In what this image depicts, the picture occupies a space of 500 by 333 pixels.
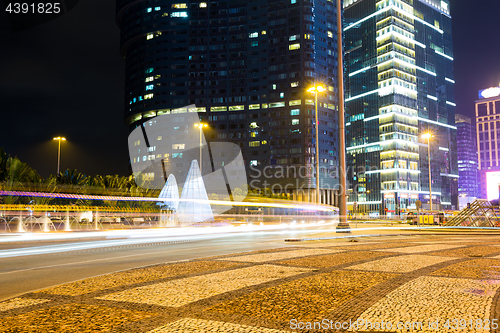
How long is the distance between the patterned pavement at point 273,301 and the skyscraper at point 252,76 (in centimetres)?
10696

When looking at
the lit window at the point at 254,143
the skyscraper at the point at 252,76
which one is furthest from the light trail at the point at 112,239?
the lit window at the point at 254,143

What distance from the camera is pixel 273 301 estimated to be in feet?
16.8

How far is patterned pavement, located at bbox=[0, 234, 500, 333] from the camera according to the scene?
4.10 meters

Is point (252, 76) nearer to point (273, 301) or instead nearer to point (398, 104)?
point (398, 104)

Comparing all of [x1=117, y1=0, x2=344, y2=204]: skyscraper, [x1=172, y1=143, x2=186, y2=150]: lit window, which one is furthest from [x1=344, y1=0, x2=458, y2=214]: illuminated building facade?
[x1=172, y1=143, x2=186, y2=150]: lit window

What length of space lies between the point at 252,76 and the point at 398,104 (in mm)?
50902

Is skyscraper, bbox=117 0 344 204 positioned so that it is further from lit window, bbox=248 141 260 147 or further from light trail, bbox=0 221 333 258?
light trail, bbox=0 221 333 258

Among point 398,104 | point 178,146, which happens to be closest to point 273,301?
point 178,146

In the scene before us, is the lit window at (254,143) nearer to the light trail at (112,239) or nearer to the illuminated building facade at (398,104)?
the illuminated building facade at (398,104)

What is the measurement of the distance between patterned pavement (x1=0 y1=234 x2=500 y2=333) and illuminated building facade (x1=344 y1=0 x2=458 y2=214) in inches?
5073

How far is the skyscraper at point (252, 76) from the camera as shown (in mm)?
119562

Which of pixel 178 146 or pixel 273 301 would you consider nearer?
pixel 273 301

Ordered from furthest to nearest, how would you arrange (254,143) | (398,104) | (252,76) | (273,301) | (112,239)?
(398,104), (252,76), (254,143), (112,239), (273,301)

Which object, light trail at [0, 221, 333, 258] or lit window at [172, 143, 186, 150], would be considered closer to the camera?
light trail at [0, 221, 333, 258]
